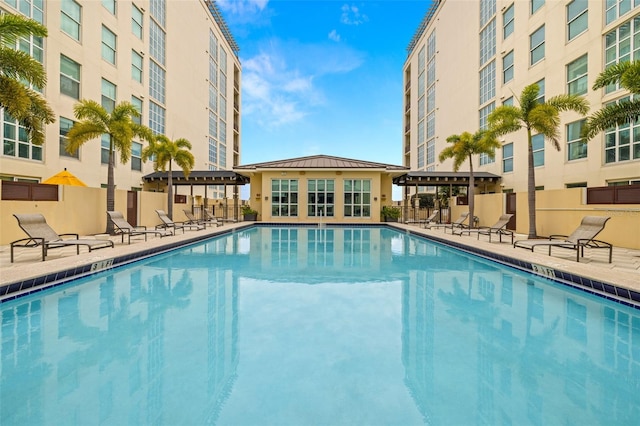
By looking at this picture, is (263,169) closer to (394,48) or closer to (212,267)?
(212,267)

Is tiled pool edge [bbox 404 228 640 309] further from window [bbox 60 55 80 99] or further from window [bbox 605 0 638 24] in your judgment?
window [bbox 60 55 80 99]

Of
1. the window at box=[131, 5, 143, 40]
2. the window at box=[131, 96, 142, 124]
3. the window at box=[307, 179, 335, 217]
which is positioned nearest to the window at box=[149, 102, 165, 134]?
the window at box=[131, 96, 142, 124]

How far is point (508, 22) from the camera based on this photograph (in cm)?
2009

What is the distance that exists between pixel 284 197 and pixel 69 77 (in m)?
12.7

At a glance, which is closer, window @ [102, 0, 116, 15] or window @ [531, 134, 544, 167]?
window @ [531, 134, 544, 167]

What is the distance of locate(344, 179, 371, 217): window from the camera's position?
71.3 ft

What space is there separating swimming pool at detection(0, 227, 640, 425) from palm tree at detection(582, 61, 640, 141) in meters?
5.78

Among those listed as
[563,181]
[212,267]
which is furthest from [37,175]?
[563,181]

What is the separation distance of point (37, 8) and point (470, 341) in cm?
1938

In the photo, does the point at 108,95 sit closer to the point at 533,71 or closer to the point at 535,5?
the point at 533,71

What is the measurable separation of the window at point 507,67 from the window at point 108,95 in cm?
2362

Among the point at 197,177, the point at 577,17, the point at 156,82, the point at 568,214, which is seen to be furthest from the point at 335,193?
the point at 156,82

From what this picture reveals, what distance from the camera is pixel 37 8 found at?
1337 centimetres

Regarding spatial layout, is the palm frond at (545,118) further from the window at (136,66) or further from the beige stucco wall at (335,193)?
the window at (136,66)
